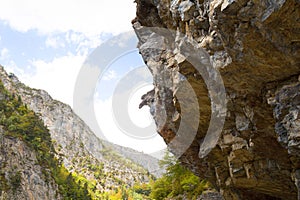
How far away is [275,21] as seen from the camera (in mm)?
8047

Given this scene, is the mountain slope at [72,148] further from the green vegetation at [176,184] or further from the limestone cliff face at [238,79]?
the limestone cliff face at [238,79]

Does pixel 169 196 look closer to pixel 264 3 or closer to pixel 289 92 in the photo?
pixel 289 92

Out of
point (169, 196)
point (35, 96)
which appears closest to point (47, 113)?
point (35, 96)

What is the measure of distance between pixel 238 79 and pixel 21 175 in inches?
1784

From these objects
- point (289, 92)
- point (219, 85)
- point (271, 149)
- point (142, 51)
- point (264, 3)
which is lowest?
point (271, 149)

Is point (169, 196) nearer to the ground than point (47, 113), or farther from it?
nearer to the ground

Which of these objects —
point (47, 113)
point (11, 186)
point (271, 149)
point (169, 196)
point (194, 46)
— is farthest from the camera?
point (47, 113)

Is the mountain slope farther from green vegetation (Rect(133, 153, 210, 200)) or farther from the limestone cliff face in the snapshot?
the limestone cliff face

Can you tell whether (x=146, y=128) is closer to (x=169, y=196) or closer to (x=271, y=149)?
(x=169, y=196)

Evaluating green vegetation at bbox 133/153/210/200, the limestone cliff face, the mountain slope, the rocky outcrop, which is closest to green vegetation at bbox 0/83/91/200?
the rocky outcrop

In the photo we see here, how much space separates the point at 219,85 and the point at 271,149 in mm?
3698

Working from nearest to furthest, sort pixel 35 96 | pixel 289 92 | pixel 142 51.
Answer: pixel 289 92 → pixel 142 51 → pixel 35 96

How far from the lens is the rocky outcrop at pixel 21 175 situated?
44.2 meters

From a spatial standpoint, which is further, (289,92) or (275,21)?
(289,92)
